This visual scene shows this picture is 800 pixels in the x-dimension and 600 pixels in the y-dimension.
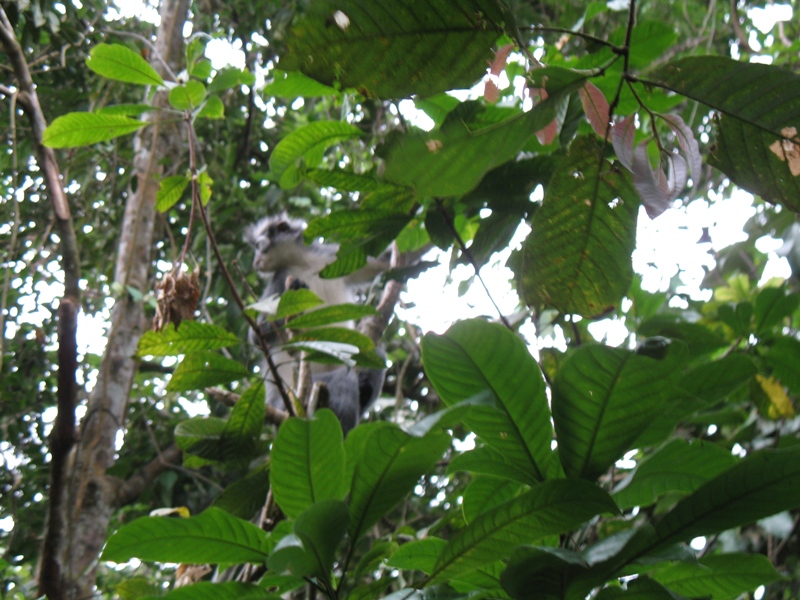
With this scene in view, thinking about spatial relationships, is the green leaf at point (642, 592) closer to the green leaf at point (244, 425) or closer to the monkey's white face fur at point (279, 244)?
the green leaf at point (244, 425)

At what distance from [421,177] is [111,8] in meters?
4.31

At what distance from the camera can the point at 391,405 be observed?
3.88 meters

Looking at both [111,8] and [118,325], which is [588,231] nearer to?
[118,325]

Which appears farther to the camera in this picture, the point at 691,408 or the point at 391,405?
the point at 391,405

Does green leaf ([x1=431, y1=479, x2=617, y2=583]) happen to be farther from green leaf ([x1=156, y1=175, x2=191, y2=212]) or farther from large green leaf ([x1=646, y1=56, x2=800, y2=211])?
green leaf ([x1=156, y1=175, x2=191, y2=212])

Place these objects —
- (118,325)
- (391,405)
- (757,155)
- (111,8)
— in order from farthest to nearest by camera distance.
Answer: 1. (111,8)
2. (391,405)
3. (118,325)
4. (757,155)

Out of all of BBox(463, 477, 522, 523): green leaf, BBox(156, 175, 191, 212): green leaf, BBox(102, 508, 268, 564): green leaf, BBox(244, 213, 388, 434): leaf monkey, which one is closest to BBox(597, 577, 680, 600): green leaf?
BBox(463, 477, 522, 523): green leaf

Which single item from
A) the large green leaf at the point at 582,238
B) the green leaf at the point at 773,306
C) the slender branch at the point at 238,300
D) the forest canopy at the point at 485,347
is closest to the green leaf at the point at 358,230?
the forest canopy at the point at 485,347

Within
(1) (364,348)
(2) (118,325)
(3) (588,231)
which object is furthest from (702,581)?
(2) (118,325)

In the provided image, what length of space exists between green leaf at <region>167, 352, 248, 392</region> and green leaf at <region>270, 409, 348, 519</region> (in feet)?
2.28

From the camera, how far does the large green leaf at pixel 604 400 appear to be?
616mm

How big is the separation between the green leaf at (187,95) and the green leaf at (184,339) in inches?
18.7

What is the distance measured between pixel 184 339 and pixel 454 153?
91cm

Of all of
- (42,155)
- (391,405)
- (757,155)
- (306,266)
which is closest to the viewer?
(757,155)
